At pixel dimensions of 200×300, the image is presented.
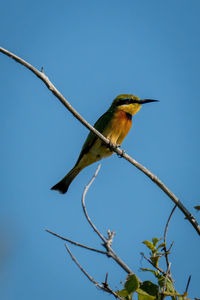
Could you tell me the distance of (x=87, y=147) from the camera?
4738 mm

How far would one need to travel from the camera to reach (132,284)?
1.51 meters

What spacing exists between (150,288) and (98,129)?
344 centimetres

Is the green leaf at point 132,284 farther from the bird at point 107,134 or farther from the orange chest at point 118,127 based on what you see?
the orange chest at point 118,127

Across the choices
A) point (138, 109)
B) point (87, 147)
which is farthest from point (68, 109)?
point (138, 109)

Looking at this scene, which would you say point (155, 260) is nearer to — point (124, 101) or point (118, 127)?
point (118, 127)

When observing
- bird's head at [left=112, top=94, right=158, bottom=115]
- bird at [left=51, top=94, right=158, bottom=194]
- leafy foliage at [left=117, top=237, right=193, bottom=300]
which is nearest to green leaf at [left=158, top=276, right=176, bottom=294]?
leafy foliage at [left=117, top=237, right=193, bottom=300]

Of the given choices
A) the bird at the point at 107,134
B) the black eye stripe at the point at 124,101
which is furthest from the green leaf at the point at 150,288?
the black eye stripe at the point at 124,101

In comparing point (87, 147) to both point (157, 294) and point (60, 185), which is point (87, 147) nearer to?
point (60, 185)

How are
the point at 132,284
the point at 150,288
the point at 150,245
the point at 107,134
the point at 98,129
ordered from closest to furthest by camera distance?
1. the point at 132,284
2. the point at 150,288
3. the point at 150,245
4. the point at 107,134
5. the point at 98,129

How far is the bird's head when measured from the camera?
5000mm

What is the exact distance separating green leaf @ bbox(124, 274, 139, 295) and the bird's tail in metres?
3.30

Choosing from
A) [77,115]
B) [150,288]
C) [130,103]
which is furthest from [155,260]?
[130,103]

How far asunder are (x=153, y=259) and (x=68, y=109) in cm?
115

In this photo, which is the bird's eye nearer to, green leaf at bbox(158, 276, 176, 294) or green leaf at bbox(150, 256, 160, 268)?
green leaf at bbox(150, 256, 160, 268)
